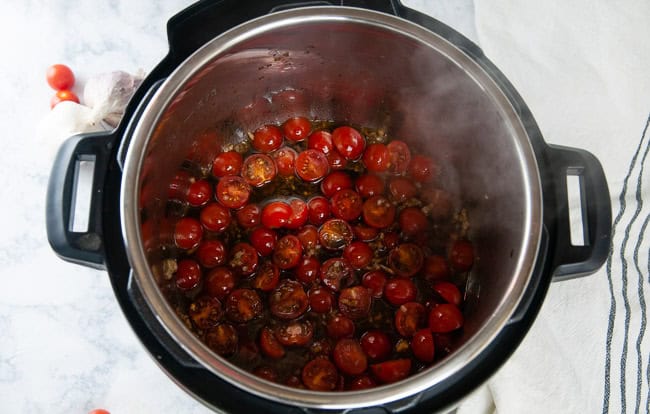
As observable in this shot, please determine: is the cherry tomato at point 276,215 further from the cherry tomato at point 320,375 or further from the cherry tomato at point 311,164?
the cherry tomato at point 320,375

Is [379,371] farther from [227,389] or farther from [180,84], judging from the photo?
[180,84]

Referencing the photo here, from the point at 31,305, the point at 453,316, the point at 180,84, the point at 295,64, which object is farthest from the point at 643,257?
the point at 31,305

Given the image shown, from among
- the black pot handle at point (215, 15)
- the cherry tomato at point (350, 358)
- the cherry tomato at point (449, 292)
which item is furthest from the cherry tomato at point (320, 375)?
the black pot handle at point (215, 15)

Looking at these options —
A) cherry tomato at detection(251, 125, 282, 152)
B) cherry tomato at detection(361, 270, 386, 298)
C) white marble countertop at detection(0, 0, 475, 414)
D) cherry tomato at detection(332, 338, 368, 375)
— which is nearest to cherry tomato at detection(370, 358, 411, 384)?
cherry tomato at detection(332, 338, 368, 375)

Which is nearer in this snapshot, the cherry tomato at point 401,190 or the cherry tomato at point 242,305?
the cherry tomato at point 242,305

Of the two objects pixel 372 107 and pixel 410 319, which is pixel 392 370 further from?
pixel 372 107

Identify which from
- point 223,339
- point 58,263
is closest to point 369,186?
point 223,339
